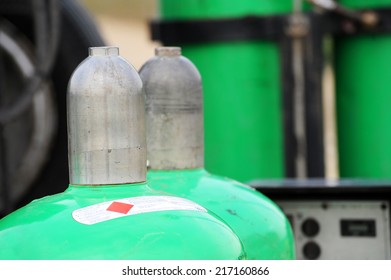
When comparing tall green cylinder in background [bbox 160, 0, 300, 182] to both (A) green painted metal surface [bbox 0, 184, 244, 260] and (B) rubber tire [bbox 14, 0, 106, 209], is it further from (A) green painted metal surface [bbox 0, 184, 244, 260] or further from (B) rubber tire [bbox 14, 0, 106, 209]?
(A) green painted metal surface [bbox 0, 184, 244, 260]

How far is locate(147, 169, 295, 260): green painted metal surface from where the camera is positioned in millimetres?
1840

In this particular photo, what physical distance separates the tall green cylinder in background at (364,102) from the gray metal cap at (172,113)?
185cm

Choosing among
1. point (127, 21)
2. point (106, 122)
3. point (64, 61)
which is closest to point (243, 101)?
point (64, 61)

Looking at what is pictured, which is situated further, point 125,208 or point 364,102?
point 364,102

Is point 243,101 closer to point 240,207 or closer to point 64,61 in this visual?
point 64,61

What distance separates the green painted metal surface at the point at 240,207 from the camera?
1.84 m

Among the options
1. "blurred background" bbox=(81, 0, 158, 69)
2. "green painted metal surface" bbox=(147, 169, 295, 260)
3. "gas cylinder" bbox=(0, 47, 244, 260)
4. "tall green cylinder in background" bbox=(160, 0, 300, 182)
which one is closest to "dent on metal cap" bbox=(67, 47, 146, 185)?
"gas cylinder" bbox=(0, 47, 244, 260)

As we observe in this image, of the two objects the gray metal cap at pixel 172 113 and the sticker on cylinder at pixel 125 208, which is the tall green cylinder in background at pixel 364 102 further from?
the sticker on cylinder at pixel 125 208

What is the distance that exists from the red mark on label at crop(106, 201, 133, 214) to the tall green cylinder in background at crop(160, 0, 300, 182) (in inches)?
89.1

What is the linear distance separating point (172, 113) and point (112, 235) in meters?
0.59

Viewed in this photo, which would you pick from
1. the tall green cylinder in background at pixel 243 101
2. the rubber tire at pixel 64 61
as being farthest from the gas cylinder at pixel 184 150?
the rubber tire at pixel 64 61

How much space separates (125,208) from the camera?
1.48 m
